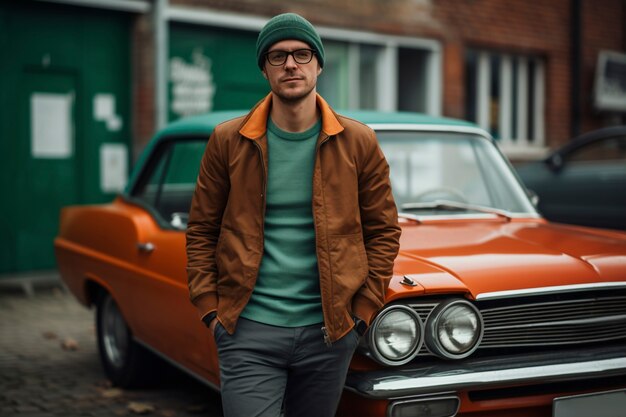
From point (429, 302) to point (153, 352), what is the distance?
82.0 inches

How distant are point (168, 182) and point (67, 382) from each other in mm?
1419

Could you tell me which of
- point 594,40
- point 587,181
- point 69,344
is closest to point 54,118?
point 69,344

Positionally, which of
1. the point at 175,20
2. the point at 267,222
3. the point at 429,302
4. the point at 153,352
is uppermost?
the point at 175,20

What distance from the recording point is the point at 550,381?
11.0ft

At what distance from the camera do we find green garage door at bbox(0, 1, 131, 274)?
29.7ft

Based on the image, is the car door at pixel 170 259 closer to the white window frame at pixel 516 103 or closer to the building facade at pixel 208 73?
the building facade at pixel 208 73

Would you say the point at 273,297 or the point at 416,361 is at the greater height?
the point at 273,297

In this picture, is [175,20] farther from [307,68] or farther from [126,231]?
[307,68]

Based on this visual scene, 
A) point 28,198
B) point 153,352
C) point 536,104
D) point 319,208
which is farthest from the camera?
point 536,104

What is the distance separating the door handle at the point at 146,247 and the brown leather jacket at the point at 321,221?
1805 millimetres

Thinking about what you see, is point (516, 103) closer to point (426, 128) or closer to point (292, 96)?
point (426, 128)

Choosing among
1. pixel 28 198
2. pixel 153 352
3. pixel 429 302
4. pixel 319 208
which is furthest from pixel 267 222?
pixel 28 198

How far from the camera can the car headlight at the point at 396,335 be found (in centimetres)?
323

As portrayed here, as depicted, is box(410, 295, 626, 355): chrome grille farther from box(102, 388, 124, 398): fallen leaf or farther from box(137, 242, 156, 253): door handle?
box(102, 388, 124, 398): fallen leaf
